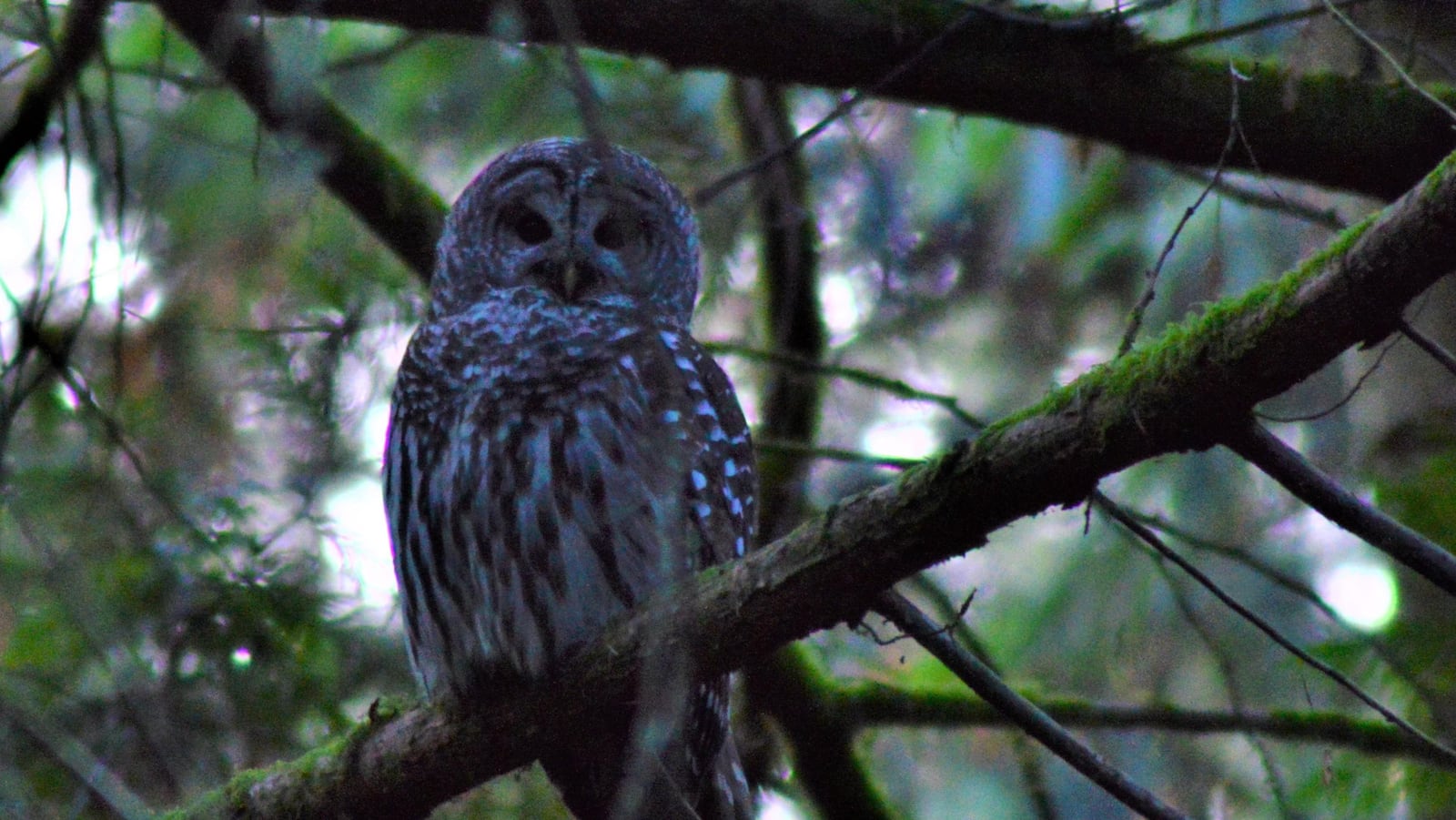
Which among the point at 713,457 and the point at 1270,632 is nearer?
the point at 1270,632

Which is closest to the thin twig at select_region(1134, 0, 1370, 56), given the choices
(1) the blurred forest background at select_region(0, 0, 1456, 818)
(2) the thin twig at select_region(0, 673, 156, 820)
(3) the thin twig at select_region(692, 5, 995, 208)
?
(1) the blurred forest background at select_region(0, 0, 1456, 818)

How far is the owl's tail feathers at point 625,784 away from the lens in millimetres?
3662

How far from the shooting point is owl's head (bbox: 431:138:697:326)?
14.1 ft

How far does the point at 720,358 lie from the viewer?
5.91m

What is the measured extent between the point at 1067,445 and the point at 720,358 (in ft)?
11.6

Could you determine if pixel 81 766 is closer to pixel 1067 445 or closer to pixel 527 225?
pixel 1067 445

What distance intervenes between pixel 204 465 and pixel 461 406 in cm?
220

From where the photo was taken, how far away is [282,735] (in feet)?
15.0

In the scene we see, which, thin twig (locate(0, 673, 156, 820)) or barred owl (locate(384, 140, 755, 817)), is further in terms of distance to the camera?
barred owl (locate(384, 140, 755, 817))

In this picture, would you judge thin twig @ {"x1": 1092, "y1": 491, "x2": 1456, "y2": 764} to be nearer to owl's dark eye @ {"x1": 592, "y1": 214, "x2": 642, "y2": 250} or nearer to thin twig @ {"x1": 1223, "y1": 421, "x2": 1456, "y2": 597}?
thin twig @ {"x1": 1223, "y1": 421, "x2": 1456, "y2": 597}

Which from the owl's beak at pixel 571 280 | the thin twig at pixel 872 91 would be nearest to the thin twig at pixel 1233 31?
the thin twig at pixel 872 91

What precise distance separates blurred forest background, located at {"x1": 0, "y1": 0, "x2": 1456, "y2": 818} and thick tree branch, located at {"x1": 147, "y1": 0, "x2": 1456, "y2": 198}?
0.08 feet

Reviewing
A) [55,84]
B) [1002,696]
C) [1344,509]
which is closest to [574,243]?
[1002,696]

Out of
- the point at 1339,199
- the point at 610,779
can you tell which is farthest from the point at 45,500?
the point at 1339,199
